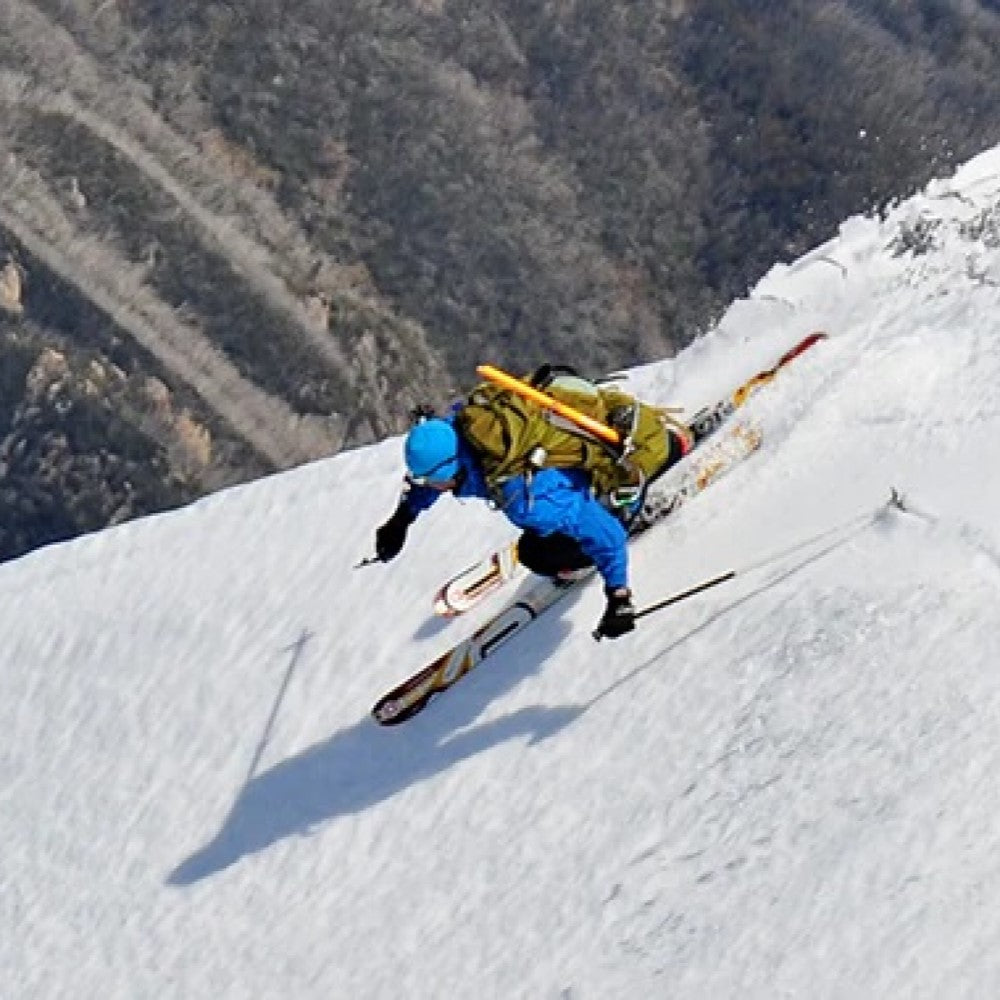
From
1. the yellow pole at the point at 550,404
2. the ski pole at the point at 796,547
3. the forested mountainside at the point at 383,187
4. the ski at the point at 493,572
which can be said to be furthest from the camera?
the forested mountainside at the point at 383,187

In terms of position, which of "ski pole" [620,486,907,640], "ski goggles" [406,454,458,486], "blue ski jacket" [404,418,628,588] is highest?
"ski goggles" [406,454,458,486]

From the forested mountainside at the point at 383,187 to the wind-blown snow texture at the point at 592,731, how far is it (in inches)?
520

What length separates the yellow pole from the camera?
9.86 metres

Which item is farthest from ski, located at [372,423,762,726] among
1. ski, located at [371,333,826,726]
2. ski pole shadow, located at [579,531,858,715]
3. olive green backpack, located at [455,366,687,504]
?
ski pole shadow, located at [579,531,858,715]

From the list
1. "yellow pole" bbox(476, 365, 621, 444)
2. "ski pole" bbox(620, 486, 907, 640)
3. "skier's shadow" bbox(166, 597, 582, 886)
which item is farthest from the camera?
"skier's shadow" bbox(166, 597, 582, 886)

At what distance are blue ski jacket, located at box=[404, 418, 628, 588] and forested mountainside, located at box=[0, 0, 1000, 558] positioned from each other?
1862cm

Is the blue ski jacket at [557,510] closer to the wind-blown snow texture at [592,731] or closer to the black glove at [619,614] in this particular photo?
the black glove at [619,614]

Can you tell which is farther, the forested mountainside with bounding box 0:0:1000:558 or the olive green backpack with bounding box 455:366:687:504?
the forested mountainside with bounding box 0:0:1000:558

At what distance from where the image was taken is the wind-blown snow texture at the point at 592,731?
351 inches

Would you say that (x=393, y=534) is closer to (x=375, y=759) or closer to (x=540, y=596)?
(x=540, y=596)

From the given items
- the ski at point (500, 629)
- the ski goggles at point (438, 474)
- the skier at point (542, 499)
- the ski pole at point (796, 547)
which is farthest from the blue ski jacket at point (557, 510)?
the ski at point (500, 629)

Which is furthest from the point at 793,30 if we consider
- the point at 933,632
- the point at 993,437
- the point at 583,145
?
the point at 933,632

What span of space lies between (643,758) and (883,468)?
9.58 feet

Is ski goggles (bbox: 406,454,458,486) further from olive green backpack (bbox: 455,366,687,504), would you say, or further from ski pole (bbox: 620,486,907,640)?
ski pole (bbox: 620,486,907,640)
